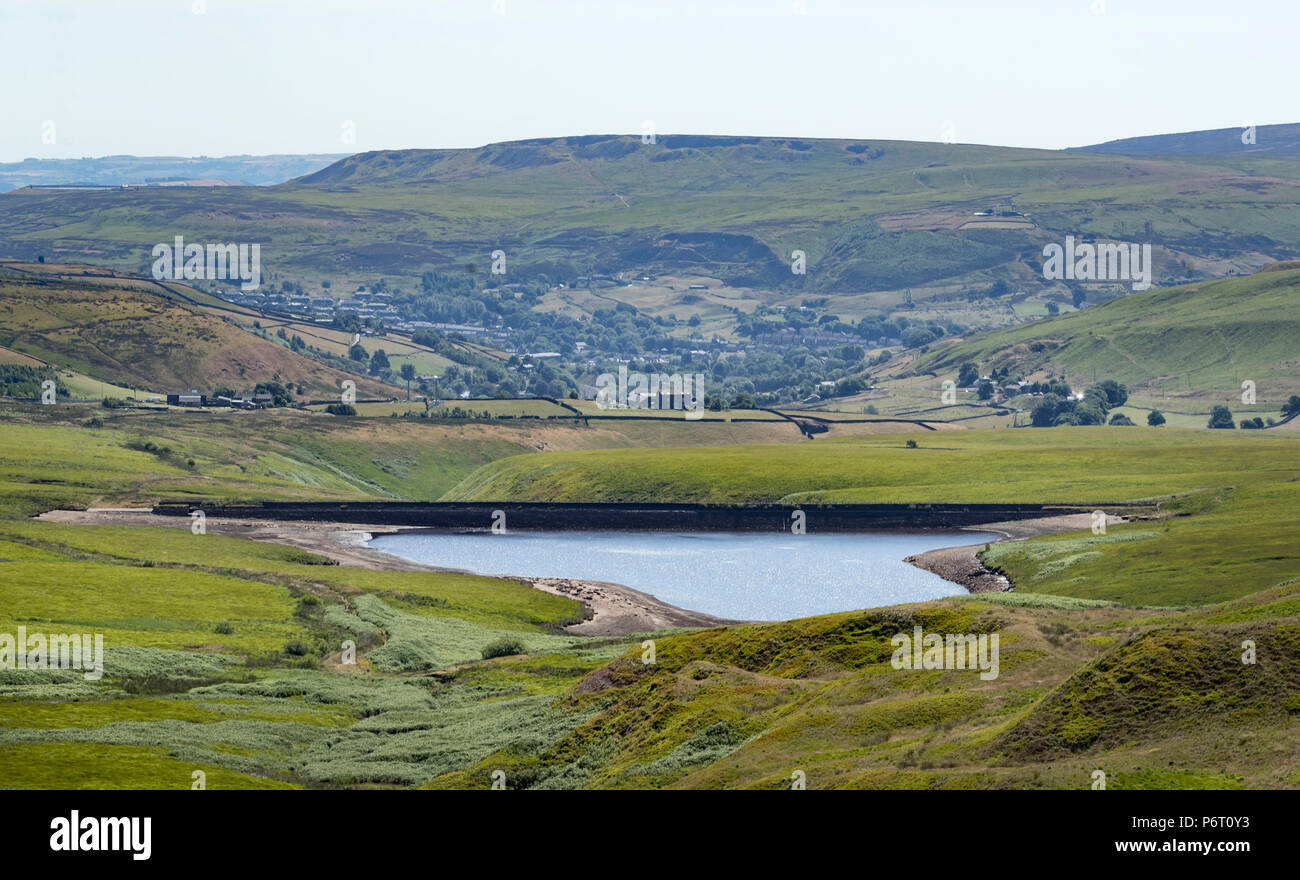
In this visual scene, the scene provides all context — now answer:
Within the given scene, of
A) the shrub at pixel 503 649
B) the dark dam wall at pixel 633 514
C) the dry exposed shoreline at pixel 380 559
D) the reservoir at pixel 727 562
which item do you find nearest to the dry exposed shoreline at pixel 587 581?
the dry exposed shoreline at pixel 380 559

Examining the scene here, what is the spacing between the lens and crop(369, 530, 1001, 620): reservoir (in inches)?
4889

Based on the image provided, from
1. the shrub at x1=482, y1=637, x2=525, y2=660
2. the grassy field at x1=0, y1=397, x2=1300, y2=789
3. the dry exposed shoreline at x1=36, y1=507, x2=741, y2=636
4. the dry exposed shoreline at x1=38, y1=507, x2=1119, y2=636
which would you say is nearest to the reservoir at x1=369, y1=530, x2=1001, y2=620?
the dry exposed shoreline at x1=38, y1=507, x2=1119, y2=636

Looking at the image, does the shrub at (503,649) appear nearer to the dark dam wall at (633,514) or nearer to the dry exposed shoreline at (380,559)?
the dry exposed shoreline at (380,559)

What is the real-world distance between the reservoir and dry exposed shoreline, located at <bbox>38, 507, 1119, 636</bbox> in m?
2.32

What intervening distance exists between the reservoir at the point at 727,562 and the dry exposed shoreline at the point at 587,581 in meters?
2.32

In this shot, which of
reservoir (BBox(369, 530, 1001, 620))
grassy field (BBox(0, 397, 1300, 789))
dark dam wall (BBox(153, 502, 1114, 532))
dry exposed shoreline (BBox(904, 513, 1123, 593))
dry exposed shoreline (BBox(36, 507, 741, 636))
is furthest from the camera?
dark dam wall (BBox(153, 502, 1114, 532))

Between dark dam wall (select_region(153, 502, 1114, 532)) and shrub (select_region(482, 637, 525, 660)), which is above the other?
dark dam wall (select_region(153, 502, 1114, 532))

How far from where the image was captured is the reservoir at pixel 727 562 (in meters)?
124

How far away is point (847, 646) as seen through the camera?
237 feet

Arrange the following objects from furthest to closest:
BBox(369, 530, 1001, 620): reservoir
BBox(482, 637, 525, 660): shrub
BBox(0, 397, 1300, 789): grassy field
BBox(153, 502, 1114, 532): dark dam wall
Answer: BBox(153, 502, 1114, 532): dark dam wall
BBox(369, 530, 1001, 620): reservoir
BBox(482, 637, 525, 660): shrub
BBox(0, 397, 1300, 789): grassy field

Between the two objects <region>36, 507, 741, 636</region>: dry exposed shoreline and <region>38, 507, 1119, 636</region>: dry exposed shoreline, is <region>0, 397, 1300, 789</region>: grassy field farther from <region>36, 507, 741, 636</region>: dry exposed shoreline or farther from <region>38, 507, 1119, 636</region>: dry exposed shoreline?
<region>36, 507, 741, 636</region>: dry exposed shoreline

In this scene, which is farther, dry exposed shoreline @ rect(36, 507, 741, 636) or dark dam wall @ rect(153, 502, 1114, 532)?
dark dam wall @ rect(153, 502, 1114, 532)
